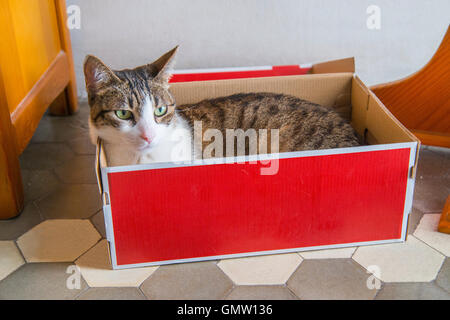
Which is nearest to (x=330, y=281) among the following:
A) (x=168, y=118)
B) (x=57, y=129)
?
(x=168, y=118)

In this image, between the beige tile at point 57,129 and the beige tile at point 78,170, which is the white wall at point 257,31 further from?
the beige tile at point 78,170

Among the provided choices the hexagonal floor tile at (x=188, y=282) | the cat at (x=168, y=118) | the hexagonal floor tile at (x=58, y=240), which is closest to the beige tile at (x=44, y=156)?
the hexagonal floor tile at (x=58, y=240)

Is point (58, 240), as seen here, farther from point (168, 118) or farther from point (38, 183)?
point (168, 118)

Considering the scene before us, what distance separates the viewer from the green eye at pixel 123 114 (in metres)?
1.10

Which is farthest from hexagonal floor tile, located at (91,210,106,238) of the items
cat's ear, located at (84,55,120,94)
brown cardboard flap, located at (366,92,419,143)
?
brown cardboard flap, located at (366,92,419,143)

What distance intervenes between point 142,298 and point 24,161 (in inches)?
33.3

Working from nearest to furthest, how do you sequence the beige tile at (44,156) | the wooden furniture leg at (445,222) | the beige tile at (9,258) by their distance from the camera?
the beige tile at (9,258) < the wooden furniture leg at (445,222) < the beige tile at (44,156)

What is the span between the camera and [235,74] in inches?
67.7

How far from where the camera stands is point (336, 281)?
1085 millimetres

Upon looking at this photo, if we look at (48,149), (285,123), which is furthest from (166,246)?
(48,149)

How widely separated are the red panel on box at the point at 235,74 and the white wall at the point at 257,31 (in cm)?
22

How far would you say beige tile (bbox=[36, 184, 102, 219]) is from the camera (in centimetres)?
134

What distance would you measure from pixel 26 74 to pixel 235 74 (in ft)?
2.42

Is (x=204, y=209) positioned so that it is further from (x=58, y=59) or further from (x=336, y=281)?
(x=58, y=59)
